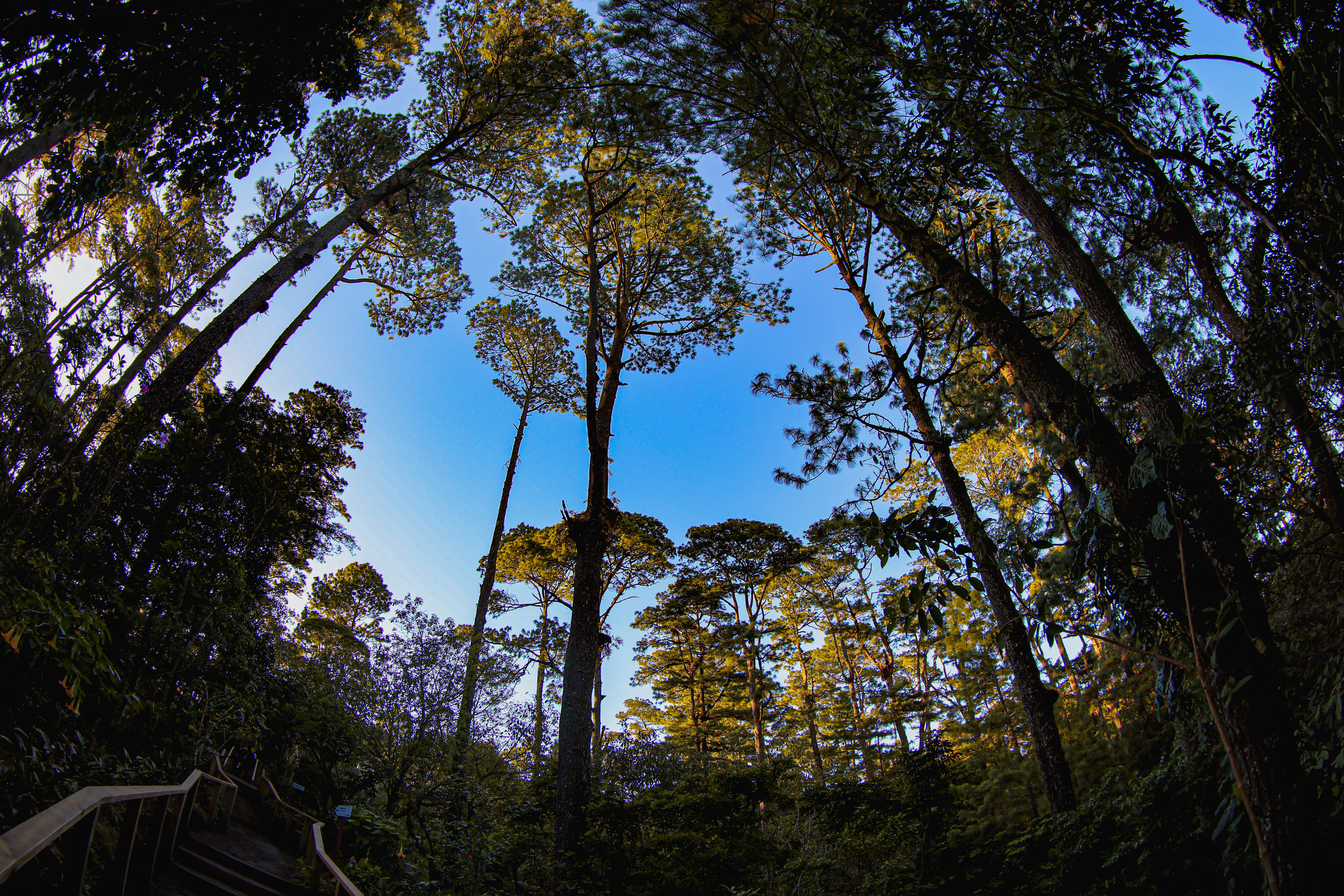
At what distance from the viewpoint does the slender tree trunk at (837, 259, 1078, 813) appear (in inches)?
184

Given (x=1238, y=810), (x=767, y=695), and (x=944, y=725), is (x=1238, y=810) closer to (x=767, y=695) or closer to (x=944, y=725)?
(x=944, y=725)

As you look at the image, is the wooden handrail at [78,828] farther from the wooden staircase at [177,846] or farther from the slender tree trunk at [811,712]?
the slender tree trunk at [811,712]

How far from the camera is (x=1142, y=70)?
2484mm

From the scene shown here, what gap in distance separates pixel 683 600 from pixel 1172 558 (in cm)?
1346

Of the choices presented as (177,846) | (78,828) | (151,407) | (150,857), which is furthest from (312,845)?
(151,407)

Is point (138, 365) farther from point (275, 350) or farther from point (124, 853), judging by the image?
point (124, 853)

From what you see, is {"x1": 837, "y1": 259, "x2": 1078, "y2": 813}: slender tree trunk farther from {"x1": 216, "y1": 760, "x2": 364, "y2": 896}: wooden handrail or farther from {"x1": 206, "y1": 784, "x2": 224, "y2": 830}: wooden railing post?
{"x1": 206, "y1": 784, "x2": 224, "y2": 830}: wooden railing post

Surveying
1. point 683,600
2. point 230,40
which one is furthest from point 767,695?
point 230,40

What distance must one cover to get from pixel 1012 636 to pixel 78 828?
20.4ft

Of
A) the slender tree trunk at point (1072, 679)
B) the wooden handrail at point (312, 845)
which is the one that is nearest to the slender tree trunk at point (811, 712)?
the slender tree trunk at point (1072, 679)

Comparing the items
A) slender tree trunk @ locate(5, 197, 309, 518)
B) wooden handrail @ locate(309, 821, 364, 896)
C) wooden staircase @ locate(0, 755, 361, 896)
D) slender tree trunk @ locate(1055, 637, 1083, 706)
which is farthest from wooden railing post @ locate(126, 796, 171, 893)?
slender tree trunk @ locate(1055, 637, 1083, 706)

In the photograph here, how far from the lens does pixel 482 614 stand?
1049 cm

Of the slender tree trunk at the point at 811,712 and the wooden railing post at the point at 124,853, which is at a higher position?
the slender tree trunk at the point at 811,712

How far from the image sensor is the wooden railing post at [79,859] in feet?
6.60
